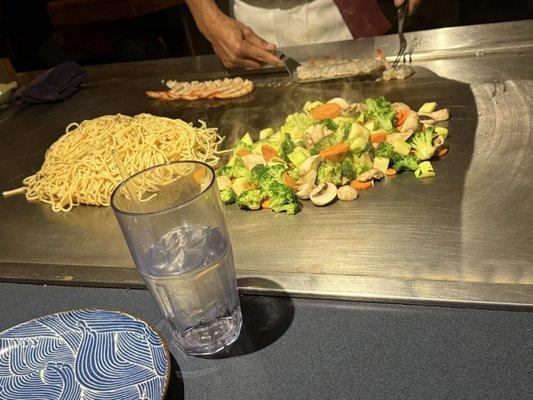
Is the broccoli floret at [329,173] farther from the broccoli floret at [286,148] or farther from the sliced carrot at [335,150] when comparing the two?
the broccoli floret at [286,148]

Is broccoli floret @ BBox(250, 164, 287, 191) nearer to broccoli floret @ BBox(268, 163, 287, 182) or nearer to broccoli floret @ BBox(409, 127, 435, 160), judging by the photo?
broccoli floret @ BBox(268, 163, 287, 182)

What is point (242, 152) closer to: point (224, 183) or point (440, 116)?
point (224, 183)

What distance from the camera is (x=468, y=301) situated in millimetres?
1258

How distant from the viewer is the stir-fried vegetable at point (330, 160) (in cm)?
181

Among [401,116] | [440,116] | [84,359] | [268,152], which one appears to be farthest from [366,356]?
[440,116]

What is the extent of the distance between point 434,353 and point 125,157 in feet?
5.28

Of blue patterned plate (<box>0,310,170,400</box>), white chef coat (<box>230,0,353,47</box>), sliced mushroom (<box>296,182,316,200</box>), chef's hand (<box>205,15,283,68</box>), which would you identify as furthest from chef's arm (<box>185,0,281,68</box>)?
blue patterned plate (<box>0,310,170,400</box>)

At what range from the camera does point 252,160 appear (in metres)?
1.95

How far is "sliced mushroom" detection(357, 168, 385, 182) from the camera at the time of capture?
1.84 m

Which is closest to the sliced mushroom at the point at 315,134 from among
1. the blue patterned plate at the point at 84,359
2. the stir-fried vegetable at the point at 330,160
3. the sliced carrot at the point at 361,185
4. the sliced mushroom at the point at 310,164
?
the stir-fried vegetable at the point at 330,160

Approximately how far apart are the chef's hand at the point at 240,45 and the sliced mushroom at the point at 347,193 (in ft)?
4.33

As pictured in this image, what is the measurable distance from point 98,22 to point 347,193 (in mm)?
5218

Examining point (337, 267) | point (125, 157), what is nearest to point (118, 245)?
point (125, 157)

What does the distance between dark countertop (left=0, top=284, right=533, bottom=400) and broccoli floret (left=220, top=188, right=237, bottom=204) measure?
0.57 meters
